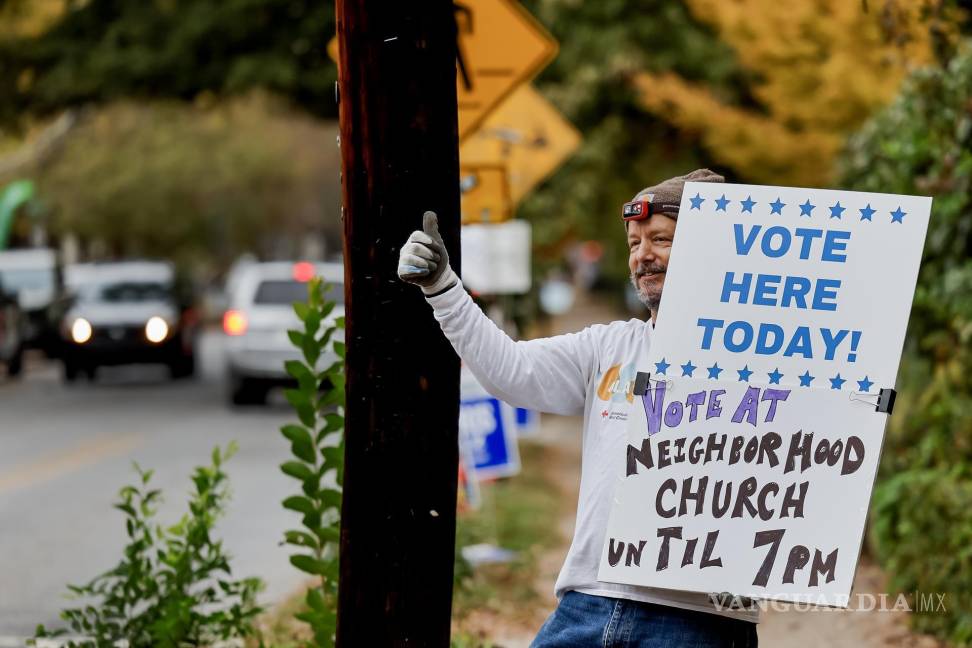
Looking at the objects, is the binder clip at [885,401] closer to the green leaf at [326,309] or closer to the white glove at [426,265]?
the white glove at [426,265]

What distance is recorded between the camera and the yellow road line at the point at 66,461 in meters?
13.9

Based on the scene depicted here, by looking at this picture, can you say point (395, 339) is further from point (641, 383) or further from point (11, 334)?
point (11, 334)

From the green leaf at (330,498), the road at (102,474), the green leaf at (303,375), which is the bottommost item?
the road at (102,474)

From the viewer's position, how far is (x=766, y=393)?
3613mm

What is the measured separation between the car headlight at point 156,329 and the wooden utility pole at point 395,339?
21.1 metres

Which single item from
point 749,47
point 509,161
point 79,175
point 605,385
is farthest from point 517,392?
point 79,175

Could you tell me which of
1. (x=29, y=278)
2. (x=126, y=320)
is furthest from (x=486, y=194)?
(x=29, y=278)

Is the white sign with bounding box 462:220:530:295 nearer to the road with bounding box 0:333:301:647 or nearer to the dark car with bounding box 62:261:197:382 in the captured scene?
the road with bounding box 0:333:301:647

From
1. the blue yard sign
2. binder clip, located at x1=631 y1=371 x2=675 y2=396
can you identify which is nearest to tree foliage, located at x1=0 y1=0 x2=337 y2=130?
the blue yard sign

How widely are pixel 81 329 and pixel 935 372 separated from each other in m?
17.9

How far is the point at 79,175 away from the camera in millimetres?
50625

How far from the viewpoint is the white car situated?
20.4m

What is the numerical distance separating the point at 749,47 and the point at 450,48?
11.6m

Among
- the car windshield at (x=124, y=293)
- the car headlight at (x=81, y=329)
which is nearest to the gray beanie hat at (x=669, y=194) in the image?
the car headlight at (x=81, y=329)
